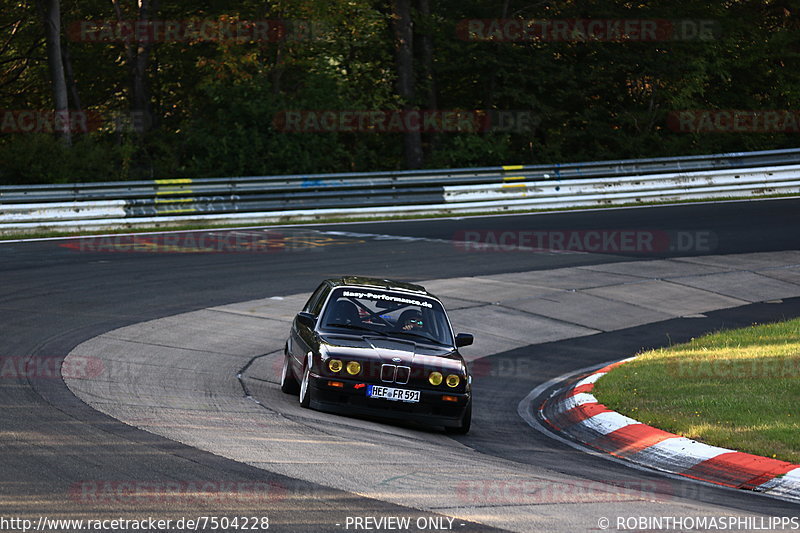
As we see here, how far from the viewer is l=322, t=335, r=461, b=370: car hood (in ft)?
32.8

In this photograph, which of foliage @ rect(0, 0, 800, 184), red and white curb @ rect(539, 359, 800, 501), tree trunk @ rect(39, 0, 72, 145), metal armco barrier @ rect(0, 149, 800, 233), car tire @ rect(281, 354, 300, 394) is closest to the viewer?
red and white curb @ rect(539, 359, 800, 501)

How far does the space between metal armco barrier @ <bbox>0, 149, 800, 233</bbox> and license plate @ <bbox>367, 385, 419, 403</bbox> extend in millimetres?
14862

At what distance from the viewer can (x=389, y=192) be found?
2673cm

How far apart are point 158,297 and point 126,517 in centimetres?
1049

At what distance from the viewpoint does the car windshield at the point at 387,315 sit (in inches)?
426

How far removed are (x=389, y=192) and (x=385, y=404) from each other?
17.1 metres

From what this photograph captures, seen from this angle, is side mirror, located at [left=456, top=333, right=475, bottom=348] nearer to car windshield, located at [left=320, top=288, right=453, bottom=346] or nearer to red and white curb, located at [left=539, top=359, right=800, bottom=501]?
car windshield, located at [left=320, top=288, right=453, bottom=346]

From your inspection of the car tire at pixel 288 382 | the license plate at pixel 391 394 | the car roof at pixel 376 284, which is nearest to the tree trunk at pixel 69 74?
the car roof at pixel 376 284

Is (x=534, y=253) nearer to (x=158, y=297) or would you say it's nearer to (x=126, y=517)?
(x=158, y=297)

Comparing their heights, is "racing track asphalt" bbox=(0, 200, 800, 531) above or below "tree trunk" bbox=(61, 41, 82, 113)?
below

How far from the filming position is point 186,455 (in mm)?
7387

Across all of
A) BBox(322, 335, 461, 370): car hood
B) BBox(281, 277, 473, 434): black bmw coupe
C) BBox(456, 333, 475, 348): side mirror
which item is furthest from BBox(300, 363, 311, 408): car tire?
BBox(456, 333, 475, 348): side mirror

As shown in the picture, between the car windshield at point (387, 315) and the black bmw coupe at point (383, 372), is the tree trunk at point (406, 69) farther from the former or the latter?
the black bmw coupe at point (383, 372)

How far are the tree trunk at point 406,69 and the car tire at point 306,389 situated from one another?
25058 millimetres
